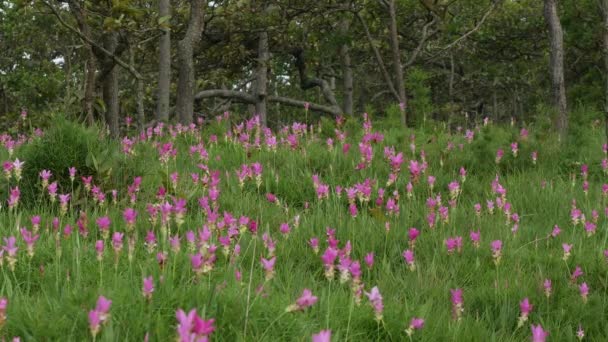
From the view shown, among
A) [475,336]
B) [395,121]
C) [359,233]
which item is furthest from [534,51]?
[475,336]

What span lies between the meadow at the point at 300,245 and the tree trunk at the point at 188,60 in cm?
211

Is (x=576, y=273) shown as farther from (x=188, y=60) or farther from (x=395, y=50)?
(x=395, y=50)

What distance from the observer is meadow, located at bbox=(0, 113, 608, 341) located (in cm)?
226

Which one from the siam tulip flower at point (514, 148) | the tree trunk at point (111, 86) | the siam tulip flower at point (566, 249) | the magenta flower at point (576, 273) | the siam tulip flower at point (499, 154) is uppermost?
the tree trunk at point (111, 86)

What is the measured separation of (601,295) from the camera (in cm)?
323

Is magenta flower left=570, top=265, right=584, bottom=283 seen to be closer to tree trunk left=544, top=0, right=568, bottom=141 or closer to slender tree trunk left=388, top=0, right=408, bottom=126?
tree trunk left=544, top=0, right=568, bottom=141

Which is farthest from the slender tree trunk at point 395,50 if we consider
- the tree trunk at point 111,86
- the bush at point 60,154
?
the bush at point 60,154

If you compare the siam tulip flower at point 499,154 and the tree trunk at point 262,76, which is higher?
the tree trunk at point 262,76

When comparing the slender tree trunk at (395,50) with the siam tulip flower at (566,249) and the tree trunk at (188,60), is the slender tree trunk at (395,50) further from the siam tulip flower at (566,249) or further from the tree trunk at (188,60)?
the siam tulip flower at (566,249)

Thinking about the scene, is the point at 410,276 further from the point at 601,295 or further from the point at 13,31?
the point at 13,31

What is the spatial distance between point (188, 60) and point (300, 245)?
5724 mm

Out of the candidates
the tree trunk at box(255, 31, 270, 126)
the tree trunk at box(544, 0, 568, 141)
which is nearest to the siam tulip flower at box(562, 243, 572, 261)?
the tree trunk at box(544, 0, 568, 141)

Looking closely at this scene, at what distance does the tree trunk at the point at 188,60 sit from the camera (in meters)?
8.70

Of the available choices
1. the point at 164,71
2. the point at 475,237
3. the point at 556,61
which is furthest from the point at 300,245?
the point at 164,71
